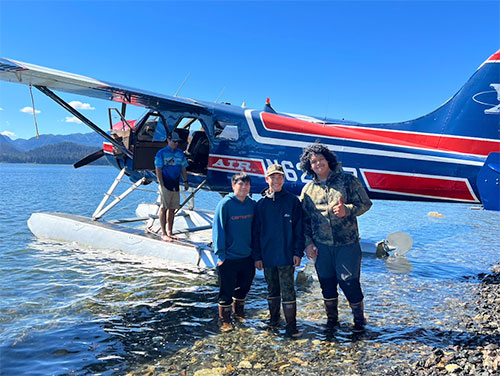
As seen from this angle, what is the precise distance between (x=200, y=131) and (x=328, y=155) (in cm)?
459

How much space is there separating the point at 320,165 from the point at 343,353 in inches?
68.0

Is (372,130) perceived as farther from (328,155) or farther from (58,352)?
(58,352)

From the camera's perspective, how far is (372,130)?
6.12m

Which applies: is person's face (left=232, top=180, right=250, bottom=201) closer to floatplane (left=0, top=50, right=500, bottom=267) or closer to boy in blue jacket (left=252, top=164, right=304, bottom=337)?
boy in blue jacket (left=252, top=164, right=304, bottom=337)

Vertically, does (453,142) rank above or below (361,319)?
above

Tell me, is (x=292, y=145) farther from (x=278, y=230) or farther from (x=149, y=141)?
(x=149, y=141)

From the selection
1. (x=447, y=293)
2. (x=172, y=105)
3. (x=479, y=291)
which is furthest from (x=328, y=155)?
(x=172, y=105)

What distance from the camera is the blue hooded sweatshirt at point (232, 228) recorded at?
3658mm

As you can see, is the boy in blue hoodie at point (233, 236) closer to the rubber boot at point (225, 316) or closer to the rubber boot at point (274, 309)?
the rubber boot at point (225, 316)

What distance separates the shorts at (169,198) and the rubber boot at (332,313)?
336 centimetres

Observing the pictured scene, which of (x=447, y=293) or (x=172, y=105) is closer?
(x=447, y=293)

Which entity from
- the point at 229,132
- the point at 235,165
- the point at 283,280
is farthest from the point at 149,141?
the point at 283,280

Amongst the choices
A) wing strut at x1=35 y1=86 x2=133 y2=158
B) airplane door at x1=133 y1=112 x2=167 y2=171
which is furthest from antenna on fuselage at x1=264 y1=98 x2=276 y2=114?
wing strut at x1=35 y1=86 x2=133 y2=158

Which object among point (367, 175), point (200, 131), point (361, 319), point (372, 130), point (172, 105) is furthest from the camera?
point (200, 131)
